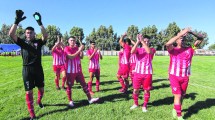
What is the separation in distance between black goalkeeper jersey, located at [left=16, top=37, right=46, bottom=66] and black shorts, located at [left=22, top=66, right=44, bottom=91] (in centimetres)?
15

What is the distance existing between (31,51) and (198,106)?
19.5 ft

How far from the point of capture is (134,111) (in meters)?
8.17

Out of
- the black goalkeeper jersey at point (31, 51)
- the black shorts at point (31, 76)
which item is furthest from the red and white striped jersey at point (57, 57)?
the black goalkeeper jersey at point (31, 51)

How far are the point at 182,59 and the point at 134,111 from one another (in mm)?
2303

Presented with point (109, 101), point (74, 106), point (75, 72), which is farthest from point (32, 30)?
point (109, 101)

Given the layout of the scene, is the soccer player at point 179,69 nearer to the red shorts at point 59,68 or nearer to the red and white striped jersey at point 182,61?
the red and white striped jersey at point 182,61

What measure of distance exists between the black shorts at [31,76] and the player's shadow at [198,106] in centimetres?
463

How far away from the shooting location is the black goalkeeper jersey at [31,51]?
7250 millimetres

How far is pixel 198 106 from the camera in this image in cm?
884

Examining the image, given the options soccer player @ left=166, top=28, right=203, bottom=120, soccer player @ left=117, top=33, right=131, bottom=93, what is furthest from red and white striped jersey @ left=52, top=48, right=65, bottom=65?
soccer player @ left=166, top=28, right=203, bottom=120

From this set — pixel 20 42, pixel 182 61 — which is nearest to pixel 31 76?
pixel 20 42

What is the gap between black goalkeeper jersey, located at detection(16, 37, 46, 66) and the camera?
725 centimetres

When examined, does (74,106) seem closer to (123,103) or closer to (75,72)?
(75,72)

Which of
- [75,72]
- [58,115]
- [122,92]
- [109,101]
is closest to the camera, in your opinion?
[58,115]
